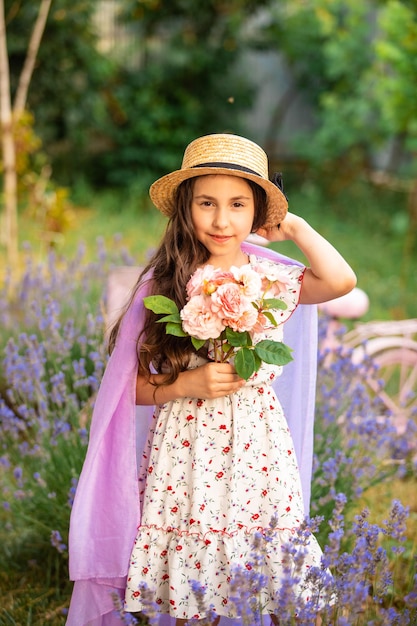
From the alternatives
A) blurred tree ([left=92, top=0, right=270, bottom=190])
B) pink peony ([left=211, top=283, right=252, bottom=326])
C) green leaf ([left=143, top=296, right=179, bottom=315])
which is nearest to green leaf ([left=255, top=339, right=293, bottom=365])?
pink peony ([left=211, top=283, right=252, bottom=326])

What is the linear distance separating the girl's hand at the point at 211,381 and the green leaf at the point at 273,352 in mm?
115

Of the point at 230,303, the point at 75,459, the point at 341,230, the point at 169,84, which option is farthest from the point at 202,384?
the point at 169,84

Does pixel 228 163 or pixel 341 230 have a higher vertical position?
pixel 341 230

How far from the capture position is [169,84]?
11266mm

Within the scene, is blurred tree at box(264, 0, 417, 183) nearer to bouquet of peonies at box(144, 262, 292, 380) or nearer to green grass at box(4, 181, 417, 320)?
green grass at box(4, 181, 417, 320)

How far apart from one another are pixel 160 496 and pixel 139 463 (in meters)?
0.25

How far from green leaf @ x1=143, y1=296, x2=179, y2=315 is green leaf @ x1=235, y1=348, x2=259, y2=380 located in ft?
0.62

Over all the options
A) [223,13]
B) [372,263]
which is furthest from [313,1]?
[372,263]

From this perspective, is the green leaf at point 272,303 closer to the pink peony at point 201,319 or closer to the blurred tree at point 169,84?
the pink peony at point 201,319

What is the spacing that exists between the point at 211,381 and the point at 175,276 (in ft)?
0.98

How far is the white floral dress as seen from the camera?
1.94 m

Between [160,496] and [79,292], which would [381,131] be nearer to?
[79,292]

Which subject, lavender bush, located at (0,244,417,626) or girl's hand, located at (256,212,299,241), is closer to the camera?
girl's hand, located at (256,212,299,241)

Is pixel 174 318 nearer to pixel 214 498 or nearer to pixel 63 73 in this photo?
pixel 214 498
